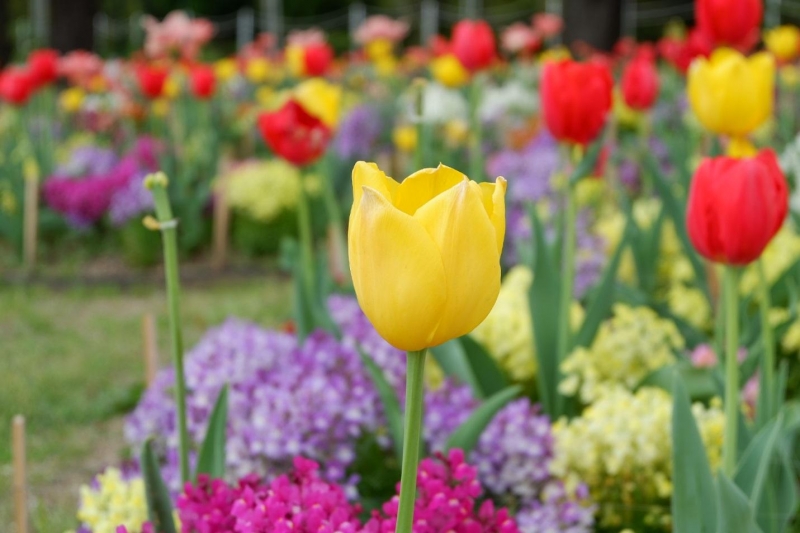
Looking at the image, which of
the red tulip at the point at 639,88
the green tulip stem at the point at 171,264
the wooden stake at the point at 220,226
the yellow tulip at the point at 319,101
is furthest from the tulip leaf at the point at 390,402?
the wooden stake at the point at 220,226

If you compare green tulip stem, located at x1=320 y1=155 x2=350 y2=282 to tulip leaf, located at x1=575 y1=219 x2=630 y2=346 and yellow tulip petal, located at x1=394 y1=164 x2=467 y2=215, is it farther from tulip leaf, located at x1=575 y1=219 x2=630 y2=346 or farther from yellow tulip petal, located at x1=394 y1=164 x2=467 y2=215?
yellow tulip petal, located at x1=394 y1=164 x2=467 y2=215

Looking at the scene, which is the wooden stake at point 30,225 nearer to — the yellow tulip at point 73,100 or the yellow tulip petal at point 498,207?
the yellow tulip at point 73,100

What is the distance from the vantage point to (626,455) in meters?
1.74

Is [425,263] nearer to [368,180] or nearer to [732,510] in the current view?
[368,180]

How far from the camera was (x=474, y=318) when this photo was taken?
0.84 metres

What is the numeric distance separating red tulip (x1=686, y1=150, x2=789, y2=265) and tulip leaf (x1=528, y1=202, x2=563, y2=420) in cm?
74

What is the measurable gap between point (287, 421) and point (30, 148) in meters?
4.68

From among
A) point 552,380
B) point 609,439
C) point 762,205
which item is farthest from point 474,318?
point 552,380

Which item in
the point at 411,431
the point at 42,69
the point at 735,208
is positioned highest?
the point at 42,69

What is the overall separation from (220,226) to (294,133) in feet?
9.61

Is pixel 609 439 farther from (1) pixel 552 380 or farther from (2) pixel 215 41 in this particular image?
(2) pixel 215 41

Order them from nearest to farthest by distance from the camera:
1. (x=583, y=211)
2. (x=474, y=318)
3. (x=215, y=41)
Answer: (x=474, y=318)
(x=583, y=211)
(x=215, y=41)

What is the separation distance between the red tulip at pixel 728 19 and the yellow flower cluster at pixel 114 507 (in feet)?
5.83

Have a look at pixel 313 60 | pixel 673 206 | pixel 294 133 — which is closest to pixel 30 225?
pixel 313 60
